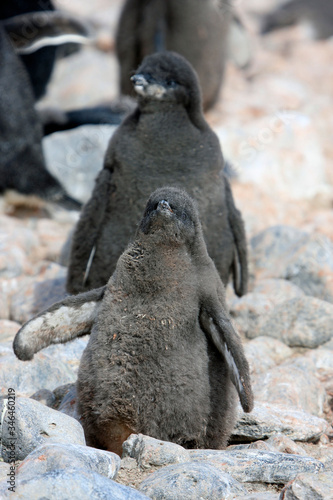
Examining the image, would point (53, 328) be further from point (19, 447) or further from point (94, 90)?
point (94, 90)

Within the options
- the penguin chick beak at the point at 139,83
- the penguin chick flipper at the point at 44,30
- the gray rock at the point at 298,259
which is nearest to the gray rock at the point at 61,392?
the penguin chick beak at the point at 139,83

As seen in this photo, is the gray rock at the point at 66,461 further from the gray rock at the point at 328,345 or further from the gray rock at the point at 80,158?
the gray rock at the point at 80,158

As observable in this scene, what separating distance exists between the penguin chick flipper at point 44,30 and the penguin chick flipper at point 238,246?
4914mm

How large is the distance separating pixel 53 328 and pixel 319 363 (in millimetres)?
2009

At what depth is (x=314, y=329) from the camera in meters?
4.87

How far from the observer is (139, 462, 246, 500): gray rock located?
2502 mm

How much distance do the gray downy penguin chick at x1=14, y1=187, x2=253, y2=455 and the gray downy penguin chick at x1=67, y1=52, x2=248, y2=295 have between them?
1397 mm

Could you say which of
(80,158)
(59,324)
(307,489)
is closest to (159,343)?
(59,324)

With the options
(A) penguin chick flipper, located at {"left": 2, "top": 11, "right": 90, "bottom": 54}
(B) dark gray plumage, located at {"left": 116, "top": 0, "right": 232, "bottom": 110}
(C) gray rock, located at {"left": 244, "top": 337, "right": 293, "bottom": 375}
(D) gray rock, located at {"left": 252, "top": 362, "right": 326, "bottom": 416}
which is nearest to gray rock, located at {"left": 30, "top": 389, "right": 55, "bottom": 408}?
(D) gray rock, located at {"left": 252, "top": 362, "right": 326, "bottom": 416}

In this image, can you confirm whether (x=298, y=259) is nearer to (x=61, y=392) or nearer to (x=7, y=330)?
(x=7, y=330)

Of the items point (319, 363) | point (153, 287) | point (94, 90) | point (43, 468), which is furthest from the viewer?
point (94, 90)

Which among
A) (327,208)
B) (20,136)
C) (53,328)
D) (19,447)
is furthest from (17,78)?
(19,447)

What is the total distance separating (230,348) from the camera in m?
3.19

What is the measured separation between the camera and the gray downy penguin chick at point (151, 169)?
4.80 metres
